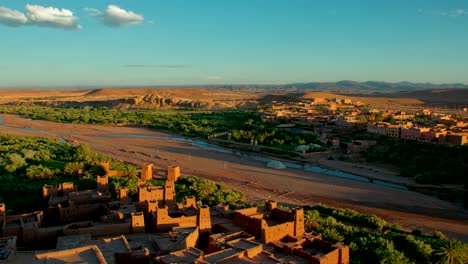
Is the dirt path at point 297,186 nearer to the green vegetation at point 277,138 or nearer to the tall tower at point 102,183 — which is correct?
the green vegetation at point 277,138

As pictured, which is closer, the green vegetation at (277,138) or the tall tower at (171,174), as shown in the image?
the tall tower at (171,174)

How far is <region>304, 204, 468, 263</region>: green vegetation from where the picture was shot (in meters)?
15.2

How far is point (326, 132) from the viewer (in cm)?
5047

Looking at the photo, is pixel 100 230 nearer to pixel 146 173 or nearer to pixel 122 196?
pixel 122 196

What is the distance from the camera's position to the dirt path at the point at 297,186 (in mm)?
23781

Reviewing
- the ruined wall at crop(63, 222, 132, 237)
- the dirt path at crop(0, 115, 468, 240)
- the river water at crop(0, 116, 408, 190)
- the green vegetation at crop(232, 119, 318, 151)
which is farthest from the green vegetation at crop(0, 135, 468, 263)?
the green vegetation at crop(232, 119, 318, 151)

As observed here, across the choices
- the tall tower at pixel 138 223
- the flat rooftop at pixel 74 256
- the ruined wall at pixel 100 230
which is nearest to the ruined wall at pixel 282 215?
the tall tower at pixel 138 223

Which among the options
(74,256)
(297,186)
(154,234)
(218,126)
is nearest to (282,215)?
(154,234)

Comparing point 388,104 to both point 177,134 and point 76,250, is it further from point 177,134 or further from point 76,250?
point 76,250

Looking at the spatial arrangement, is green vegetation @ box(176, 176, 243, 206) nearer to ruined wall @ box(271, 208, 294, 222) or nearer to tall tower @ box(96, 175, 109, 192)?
tall tower @ box(96, 175, 109, 192)

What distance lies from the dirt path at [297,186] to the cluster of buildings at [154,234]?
8.93m

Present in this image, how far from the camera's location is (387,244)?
1555 centimetres

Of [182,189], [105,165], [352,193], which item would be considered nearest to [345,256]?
[182,189]

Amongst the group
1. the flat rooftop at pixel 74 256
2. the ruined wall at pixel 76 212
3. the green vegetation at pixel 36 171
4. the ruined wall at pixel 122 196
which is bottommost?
the green vegetation at pixel 36 171
